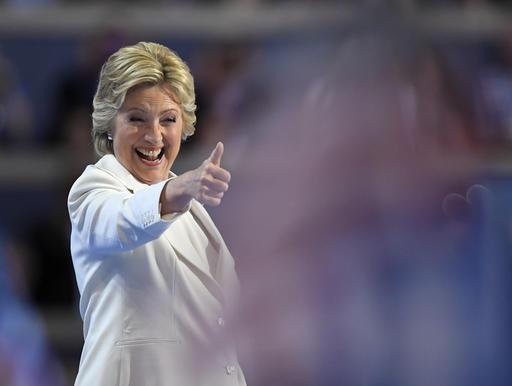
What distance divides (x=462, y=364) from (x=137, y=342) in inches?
26.5

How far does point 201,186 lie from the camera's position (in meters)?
1.24

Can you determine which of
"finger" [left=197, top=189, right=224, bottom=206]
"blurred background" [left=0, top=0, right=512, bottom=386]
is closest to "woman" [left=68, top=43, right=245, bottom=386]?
"finger" [left=197, top=189, right=224, bottom=206]

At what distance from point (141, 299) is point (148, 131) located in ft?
0.74

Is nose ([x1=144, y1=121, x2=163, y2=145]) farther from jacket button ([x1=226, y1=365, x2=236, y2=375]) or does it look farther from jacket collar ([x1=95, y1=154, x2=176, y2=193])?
jacket button ([x1=226, y1=365, x2=236, y2=375])

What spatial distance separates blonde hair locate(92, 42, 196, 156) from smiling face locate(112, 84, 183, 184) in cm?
1

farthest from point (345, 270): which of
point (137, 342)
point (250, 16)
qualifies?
point (250, 16)

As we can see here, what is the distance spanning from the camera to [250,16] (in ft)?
14.4

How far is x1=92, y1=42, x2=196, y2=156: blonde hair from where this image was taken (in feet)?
4.74

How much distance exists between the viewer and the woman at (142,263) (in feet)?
4.68

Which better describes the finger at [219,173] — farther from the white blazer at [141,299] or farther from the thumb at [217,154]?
the white blazer at [141,299]

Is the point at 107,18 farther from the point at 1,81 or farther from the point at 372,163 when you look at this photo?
the point at 372,163

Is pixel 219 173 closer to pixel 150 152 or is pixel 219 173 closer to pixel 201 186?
pixel 201 186

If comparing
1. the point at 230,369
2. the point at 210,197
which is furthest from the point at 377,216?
the point at 230,369

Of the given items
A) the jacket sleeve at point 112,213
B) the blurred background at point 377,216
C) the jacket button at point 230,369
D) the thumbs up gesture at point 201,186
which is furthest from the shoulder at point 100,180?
the blurred background at point 377,216
